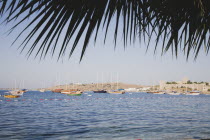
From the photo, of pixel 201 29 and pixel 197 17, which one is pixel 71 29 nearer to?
pixel 197 17

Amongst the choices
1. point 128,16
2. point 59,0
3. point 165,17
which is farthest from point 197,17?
point 59,0

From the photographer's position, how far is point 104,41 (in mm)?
1421

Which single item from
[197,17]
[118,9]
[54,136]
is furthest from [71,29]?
[54,136]

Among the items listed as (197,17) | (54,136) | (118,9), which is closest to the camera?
(118,9)

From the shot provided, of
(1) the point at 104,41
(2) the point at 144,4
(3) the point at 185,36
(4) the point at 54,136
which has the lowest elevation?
(4) the point at 54,136

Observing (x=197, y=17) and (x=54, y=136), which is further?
(x=54, y=136)

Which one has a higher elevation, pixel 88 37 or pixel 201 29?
pixel 201 29

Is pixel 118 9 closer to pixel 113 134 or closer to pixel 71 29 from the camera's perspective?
pixel 71 29

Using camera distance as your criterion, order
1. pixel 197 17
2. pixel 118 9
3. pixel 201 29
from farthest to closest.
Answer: pixel 201 29
pixel 197 17
pixel 118 9

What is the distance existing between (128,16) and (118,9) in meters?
0.12

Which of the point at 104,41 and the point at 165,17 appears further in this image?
the point at 165,17

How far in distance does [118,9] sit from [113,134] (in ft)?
33.0

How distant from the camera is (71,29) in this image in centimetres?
131

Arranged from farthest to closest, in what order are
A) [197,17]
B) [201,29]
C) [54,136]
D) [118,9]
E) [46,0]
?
[54,136] → [201,29] → [197,17] → [118,9] → [46,0]
